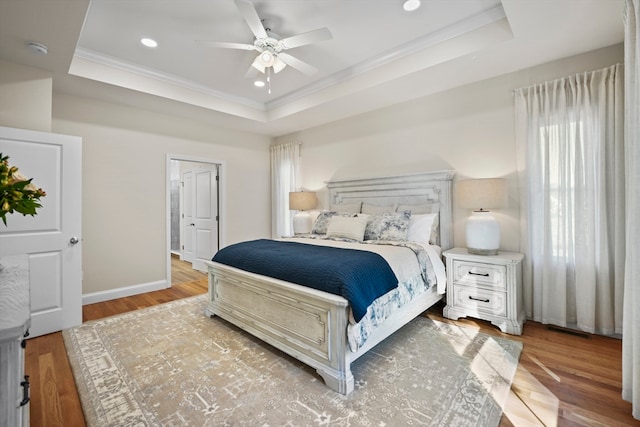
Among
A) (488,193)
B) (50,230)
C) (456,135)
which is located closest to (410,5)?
(456,135)

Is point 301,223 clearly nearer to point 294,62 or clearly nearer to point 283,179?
point 283,179

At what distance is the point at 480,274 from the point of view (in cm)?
287

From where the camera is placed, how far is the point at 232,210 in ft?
17.2

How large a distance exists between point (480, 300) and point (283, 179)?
3926 mm

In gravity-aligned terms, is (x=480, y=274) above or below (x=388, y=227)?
below

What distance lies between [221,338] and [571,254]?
11.4 ft

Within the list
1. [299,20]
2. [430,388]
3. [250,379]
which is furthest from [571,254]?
[299,20]

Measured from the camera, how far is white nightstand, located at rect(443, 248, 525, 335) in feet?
8.84

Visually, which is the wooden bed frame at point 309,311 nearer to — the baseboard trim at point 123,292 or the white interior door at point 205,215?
the baseboard trim at point 123,292

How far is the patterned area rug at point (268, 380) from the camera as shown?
1.68 metres

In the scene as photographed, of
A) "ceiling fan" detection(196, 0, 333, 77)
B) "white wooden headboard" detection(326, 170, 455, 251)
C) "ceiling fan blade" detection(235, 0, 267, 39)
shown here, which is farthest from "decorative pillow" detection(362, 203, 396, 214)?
"ceiling fan blade" detection(235, 0, 267, 39)

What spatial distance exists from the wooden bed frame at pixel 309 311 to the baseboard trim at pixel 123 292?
159 cm

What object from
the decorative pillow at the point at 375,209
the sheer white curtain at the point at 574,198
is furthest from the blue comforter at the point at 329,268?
the sheer white curtain at the point at 574,198

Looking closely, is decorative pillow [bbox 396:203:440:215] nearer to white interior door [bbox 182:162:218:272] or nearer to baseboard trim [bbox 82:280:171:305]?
white interior door [bbox 182:162:218:272]
